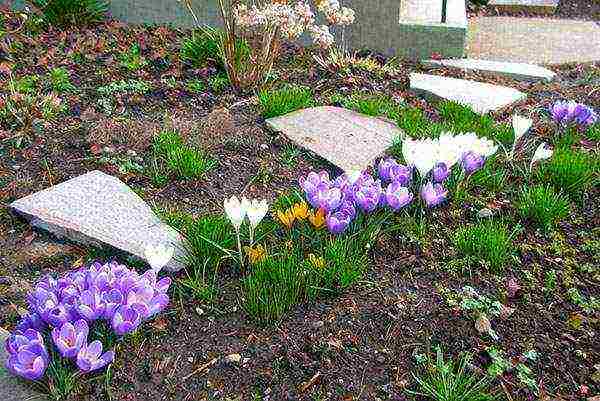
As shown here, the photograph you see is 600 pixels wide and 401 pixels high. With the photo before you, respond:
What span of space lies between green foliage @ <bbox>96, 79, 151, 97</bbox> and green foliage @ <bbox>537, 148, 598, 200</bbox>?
7.66ft

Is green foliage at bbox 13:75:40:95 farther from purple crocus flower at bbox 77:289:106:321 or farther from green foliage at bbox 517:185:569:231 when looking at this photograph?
green foliage at bbox 517:185:569:231

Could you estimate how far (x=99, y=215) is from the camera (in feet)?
9.77

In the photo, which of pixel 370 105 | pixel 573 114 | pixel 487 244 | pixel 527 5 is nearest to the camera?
pixel 487 244

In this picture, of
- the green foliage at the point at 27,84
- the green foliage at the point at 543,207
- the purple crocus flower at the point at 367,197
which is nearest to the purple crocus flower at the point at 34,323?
the purple crocus flower at the point at 367,197

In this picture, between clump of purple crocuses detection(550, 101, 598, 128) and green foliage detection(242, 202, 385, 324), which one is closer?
green foliage detection(242, 202, 385, 324)

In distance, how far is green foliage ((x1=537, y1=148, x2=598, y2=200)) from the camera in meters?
3.27

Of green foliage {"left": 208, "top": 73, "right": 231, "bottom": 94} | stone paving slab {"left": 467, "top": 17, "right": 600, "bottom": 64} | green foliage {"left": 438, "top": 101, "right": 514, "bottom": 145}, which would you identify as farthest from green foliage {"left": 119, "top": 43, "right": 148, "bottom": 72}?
stone paving slab {"left": 467, "top": 17, "right": 600, "bottom": 64}

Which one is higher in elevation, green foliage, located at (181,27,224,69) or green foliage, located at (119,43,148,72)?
green foliage, located at (181,27,224,69)

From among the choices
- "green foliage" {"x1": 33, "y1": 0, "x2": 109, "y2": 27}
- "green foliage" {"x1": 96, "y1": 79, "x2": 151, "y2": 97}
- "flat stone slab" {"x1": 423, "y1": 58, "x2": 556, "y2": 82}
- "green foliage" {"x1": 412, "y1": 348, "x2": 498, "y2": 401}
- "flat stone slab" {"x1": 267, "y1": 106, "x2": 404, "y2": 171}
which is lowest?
"green foliage" {"x1": 412, "y1": 348, "x2": 498, "y2": 401}

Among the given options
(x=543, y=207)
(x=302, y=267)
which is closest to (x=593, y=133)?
(x=543, y=207)

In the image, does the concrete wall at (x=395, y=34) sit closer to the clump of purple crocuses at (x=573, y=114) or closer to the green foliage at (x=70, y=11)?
the clump of purple crocuses at (x=573, y=114)

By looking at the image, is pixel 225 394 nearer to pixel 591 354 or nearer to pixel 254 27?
pixel 591 354

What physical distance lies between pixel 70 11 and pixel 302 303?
3.78 metres

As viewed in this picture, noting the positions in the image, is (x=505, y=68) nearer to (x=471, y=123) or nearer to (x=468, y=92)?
(x=468, y=92)
